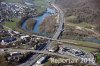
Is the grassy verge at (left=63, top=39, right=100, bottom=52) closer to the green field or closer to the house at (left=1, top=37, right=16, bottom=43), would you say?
the house at (left=1, top=37, right=16, bottom=43)

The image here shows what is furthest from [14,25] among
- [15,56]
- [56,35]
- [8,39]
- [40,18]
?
[15,56]

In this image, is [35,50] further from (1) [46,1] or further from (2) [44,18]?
(1) [46,1]

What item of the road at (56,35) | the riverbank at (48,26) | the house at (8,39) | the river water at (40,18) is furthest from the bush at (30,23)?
the house at (8,39)

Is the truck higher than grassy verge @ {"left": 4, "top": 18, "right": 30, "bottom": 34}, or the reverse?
grassy verge @ {"left": 4, "top": 18, "right": 30, "bottom": 34}

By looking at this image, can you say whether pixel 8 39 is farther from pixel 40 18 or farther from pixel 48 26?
pixel 40 18

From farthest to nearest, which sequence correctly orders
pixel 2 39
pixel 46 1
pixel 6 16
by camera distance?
pixel 46 1, pixel 6 16, pixel 2 39

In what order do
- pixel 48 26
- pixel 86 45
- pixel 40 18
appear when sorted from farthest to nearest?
pixel 40 18 < pixel 48 26 < pixel 86 45

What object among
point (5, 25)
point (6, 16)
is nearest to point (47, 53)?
point (5, 25)

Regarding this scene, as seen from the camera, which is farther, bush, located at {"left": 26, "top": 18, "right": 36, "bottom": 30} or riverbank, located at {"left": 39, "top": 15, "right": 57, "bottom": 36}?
bush, located at {"left": 26, "top": 18, "right": 36, "bottom": 30}

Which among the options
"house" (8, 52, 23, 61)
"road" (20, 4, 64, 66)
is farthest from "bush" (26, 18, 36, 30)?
"house" (8, 52, 23, 61)

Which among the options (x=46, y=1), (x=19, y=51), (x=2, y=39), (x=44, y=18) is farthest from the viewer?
(x=46, y=1)

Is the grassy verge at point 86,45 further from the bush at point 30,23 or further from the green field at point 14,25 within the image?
the bush at point 30,23
